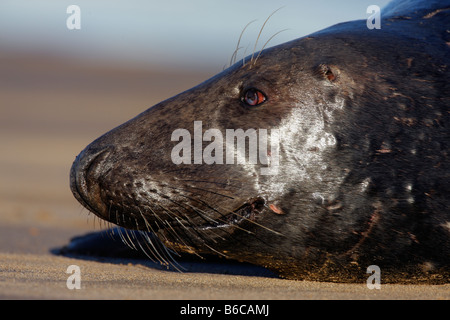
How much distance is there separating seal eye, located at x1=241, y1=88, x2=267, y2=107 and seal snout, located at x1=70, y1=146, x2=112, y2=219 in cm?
98

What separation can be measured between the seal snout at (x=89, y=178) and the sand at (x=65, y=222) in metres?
0.39

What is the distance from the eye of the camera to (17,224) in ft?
29.8

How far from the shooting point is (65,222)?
→ 32.6ft

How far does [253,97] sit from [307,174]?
649 millimetres

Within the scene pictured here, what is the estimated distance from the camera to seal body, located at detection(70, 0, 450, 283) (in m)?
4.40

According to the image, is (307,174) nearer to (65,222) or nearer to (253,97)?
(253,97)

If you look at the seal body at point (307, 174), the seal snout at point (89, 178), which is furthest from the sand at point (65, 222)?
the seal snout at point (89, 178)

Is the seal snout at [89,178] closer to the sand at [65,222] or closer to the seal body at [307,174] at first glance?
the seal body at [307,174]

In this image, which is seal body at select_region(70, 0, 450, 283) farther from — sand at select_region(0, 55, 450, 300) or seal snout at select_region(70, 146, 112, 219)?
sand at select_region(0, 55, 450, 300)

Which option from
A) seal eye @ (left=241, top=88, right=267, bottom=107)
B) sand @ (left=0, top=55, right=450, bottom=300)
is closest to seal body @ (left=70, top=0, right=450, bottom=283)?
seal eye @ (left=241, top=88, right=267, bottom=107)

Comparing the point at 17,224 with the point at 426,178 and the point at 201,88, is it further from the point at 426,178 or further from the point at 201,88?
the point at 426,178

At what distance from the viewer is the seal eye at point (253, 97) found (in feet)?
15.1
